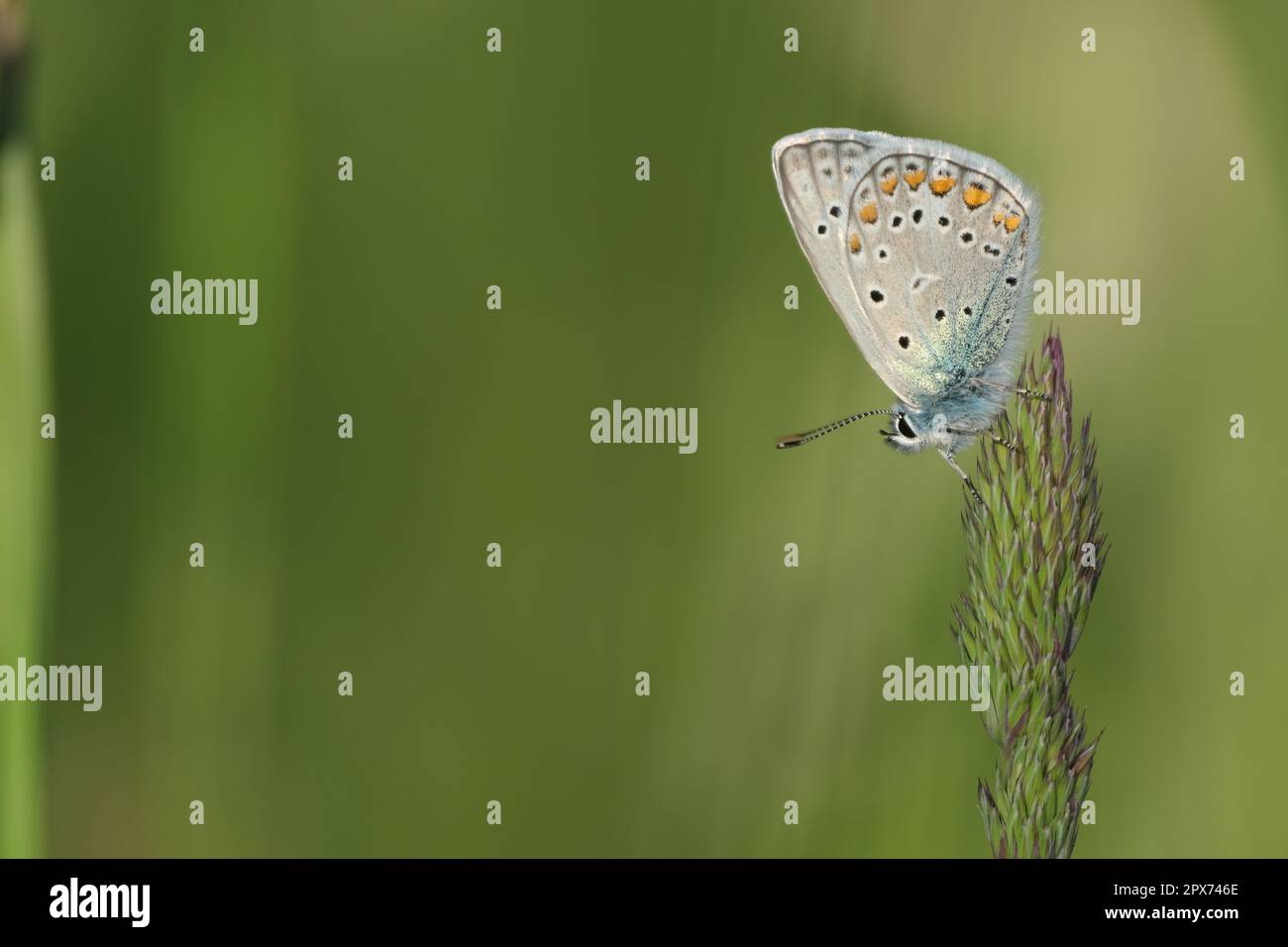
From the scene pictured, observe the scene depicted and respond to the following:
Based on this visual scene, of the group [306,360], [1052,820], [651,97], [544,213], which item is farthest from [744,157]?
[1052,820]

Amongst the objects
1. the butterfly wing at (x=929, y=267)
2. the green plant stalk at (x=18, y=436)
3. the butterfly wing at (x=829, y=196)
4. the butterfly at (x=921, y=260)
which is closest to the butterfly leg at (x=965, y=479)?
the butterfly at (x=921, y=260)

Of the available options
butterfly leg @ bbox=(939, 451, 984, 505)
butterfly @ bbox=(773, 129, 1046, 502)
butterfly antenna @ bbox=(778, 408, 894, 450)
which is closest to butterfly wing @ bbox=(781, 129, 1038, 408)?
butterfly @ bbox=(773, 129, 1046, 502)

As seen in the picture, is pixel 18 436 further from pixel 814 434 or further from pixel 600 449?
pixel 814 434

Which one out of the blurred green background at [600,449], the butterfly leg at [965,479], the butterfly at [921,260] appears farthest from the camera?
the blurred green background at [600,449]

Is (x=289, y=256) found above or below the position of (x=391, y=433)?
above

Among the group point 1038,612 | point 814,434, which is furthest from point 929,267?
point 1038,612

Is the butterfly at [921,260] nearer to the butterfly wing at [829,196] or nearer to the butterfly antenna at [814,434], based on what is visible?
the butterfly wing at [829,196]
